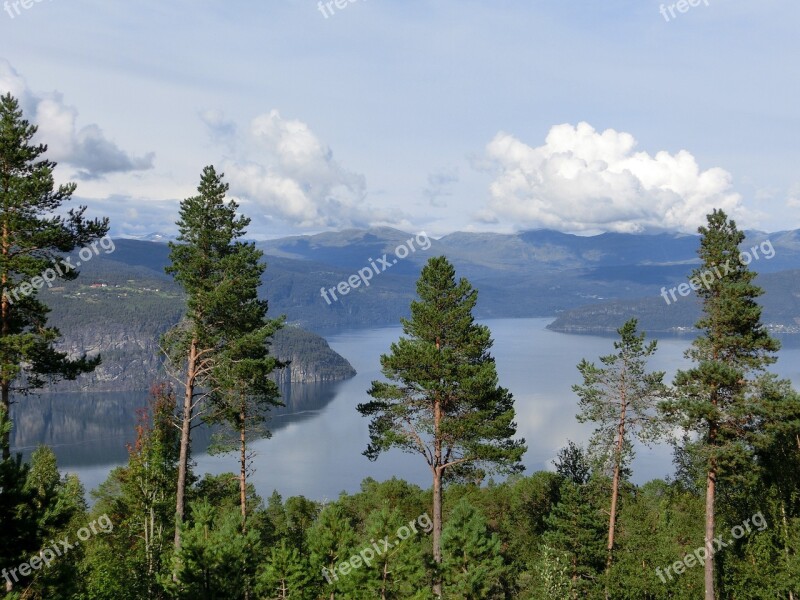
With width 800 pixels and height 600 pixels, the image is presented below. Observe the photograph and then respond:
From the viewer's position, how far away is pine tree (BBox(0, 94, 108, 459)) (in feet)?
57.6

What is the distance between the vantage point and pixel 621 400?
26.0 metres

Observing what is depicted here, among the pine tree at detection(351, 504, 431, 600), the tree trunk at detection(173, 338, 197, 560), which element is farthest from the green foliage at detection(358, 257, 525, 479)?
the tree trunk at detection(173, 338, 197, 560)

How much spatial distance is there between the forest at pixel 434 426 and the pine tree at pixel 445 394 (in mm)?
81

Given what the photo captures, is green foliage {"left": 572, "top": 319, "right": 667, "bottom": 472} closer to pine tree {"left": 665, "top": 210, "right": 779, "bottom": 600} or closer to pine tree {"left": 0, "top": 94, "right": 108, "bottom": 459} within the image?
pine tree {"left": 665, "top": 210, "right": 779, "bottom": 600}

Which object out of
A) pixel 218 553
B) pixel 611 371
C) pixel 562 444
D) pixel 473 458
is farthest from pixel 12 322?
pixel 562 444

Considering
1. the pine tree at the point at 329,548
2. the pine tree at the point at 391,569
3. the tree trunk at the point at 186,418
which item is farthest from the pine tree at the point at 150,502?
the pine tree at the point at 391,569

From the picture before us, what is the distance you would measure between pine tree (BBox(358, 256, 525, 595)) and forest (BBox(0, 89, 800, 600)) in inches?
3.2

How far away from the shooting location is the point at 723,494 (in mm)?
29000

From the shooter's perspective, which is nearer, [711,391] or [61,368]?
[61,368]

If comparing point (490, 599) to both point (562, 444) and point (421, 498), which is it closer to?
point (421, 498)

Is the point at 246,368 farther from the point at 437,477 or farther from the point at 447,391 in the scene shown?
the point at 437,477

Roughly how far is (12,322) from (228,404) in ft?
27.6

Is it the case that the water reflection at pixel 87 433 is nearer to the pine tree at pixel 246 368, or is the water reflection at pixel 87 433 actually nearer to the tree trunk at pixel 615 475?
the pine tree at pixel 246 368

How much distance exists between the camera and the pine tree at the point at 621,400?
84.1ft
